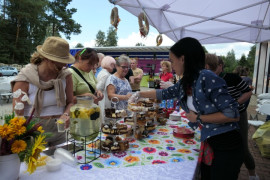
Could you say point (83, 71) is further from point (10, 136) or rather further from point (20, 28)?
point (20, 28)

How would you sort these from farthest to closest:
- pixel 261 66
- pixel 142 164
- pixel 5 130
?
pixel 261 66 → pixel 142 164 → pixel 5 130

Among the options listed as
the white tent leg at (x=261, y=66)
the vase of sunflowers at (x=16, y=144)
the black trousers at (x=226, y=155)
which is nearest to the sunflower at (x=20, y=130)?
the vase of sunflowers at (x=16, y=144)

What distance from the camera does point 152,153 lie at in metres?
1.50

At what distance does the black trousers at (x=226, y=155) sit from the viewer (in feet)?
4.38

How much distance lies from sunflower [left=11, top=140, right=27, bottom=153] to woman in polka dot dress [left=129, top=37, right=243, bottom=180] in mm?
1048

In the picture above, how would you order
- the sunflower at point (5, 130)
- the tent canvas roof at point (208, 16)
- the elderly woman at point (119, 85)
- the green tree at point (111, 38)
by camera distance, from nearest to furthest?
the sunflower at point (5, 130), the elderly woman at point (119, 85), the tent canvas roof at point (208, 16), the green tree at point (111, 38)

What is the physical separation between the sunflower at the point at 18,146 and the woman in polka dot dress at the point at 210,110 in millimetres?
1048

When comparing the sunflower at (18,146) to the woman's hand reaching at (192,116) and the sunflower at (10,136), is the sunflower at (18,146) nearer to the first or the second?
the sunflower at (10,136)

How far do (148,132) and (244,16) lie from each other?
153 inches

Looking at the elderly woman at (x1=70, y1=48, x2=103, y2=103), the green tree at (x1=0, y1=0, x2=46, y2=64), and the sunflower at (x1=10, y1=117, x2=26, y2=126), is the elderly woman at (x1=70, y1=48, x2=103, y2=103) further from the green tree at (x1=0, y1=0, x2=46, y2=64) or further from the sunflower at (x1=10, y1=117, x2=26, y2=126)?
the green tree at (x1=0, y1=0, x2=46, y2=64)

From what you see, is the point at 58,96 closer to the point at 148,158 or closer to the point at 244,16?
the point at 148,158

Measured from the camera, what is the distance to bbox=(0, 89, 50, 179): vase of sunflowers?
90cm

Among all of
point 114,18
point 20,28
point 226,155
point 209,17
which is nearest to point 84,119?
point 226,155

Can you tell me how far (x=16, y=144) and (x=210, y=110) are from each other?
112 centimetres
